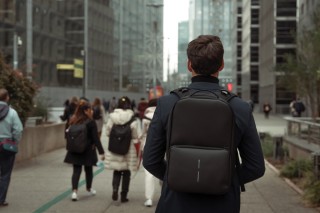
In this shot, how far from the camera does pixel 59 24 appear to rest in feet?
180

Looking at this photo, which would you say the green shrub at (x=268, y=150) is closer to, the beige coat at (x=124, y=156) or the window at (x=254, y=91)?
the beige coat at (x=124, y=156)

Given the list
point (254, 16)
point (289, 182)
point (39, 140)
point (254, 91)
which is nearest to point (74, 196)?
point (289, 182)

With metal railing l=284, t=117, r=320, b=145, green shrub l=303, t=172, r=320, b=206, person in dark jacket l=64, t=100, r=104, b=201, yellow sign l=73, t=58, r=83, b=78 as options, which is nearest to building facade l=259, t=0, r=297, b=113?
yellow sign l=73, t=58, r=83, b=78

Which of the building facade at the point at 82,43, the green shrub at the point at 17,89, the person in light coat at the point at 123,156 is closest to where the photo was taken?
the person in light coat at the point at 123,156

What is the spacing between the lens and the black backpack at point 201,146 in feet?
9.03

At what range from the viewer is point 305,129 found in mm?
13320

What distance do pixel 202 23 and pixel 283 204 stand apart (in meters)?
119

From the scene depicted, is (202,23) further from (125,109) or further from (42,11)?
(125,109)

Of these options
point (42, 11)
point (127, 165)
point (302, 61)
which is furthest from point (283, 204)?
point (42, 11)

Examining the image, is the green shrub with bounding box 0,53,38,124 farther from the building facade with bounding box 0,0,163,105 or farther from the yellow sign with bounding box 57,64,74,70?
the yellow sign with bounding box 57,64,74,70

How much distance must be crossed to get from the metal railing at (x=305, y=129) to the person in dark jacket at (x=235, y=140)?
365 inches

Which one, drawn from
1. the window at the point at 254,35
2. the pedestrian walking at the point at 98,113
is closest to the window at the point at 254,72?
the window at the point at 254,35

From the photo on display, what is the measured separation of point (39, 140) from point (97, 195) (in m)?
6.95

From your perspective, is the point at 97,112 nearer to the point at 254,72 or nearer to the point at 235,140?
the point at 235,140
